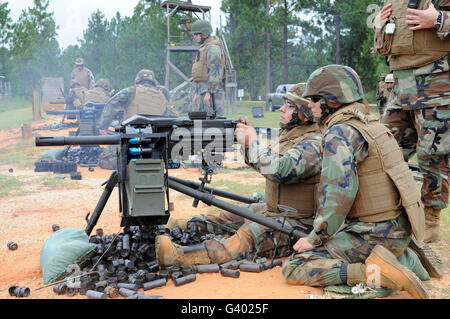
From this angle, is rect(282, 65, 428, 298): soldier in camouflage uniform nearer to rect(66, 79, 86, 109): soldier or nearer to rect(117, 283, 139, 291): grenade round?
rect(117, 283, 139, 291): grenade round

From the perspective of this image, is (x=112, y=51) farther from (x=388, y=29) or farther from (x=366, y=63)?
(x=388, y=29)

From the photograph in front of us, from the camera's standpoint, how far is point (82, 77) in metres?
21.8

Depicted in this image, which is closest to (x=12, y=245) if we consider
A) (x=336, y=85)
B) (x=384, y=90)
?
(x=336, y=85)

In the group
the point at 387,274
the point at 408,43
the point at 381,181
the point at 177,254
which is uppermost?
the point at 408,43

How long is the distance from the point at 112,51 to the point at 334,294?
35.1 metres

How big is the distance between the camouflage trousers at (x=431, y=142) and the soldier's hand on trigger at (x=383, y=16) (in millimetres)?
862

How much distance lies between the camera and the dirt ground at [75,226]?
3.52m

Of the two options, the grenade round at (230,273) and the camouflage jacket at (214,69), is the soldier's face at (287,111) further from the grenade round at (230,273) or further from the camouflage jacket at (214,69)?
the camouflage jacket at (214,69)

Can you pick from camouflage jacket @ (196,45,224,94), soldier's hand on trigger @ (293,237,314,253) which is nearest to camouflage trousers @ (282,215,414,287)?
soldier's hand on trigger @ (293,237,314,253)

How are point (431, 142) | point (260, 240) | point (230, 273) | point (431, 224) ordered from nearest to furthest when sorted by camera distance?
point (230, 273) < point (260, 240) < point (431, 142) < point (431, 224)

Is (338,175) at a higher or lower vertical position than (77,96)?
lower

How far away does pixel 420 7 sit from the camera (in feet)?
14.9

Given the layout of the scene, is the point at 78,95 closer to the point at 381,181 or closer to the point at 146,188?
the point at 146,188

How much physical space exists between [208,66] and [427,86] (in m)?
6.86
